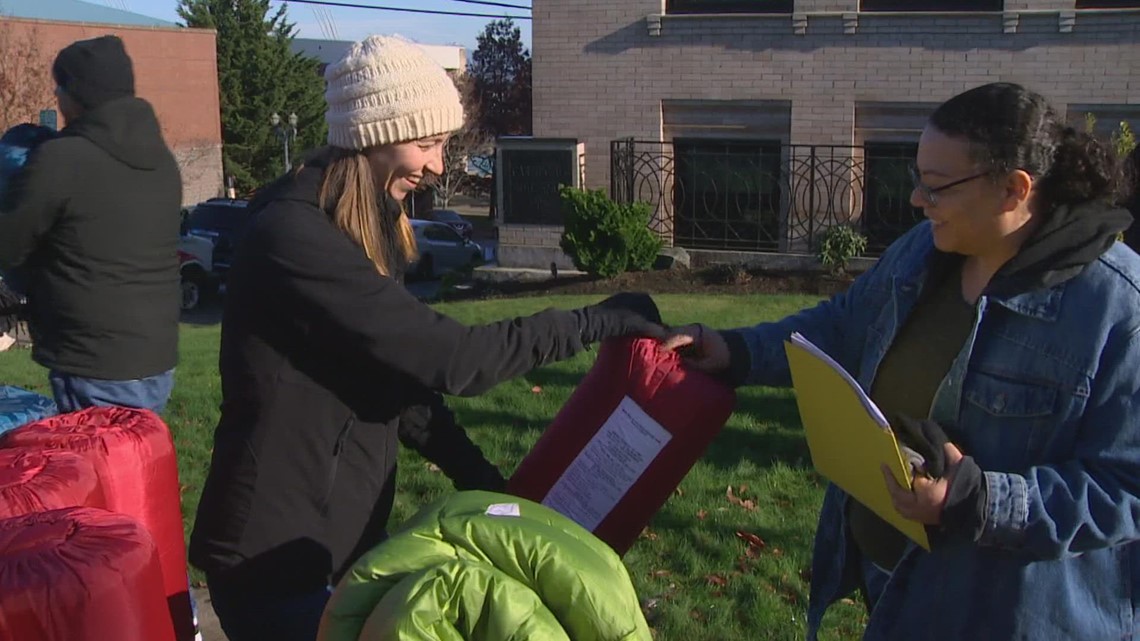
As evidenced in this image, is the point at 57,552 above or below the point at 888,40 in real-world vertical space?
below

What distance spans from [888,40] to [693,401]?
47.4 ft

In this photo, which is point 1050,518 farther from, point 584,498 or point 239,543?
point 239,543

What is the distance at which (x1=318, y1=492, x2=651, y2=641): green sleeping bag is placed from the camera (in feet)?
5.71

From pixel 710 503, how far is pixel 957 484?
3093 millimetres

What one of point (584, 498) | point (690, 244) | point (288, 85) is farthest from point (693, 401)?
point (288, 85)

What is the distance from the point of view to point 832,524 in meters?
2.70

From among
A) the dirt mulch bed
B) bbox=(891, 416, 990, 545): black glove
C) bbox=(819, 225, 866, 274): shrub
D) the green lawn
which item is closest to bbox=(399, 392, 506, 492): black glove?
bbox=(891, 416, 990, 545): black glove

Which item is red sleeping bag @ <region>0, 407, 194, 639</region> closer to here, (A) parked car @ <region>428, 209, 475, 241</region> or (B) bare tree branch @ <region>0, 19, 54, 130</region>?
(A) parked car @ <region>428, 209, 475, 241</region>

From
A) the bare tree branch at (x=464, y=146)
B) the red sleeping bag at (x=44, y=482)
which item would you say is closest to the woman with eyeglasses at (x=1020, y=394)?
the red sleeping bag at (x=44, y=482)

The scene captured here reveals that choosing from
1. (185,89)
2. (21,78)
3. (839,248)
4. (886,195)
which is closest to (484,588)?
(839,248)

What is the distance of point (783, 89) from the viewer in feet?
53.7

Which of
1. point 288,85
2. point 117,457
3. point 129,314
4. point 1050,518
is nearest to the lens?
point 1050,518

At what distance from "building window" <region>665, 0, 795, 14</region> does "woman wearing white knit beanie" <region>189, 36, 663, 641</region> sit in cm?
1482

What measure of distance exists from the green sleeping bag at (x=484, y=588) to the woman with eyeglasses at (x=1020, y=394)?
621mm
